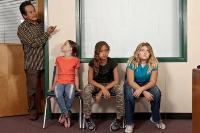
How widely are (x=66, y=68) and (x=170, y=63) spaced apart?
1.30 meters

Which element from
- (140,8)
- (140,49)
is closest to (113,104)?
(140,49)

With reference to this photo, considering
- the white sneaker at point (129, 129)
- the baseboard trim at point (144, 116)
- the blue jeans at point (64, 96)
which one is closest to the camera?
the white sneaker at point (129, 129)

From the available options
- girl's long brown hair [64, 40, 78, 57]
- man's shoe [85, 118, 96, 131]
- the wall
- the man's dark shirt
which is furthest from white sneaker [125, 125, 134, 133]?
the wall

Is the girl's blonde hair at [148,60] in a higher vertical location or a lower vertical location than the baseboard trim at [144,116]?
higher

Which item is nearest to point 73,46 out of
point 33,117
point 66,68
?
point 66,68

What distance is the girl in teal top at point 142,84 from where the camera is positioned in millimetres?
3682

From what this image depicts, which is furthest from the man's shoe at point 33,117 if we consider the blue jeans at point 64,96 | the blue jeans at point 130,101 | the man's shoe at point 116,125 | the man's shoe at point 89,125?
the blue jeans at point 130,101

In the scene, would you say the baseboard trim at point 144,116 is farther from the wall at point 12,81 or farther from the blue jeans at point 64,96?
the wall at point 12,81

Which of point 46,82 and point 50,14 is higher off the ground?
point 50,14

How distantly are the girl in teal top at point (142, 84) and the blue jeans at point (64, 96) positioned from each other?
633 mm

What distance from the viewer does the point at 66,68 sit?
4.12 meters

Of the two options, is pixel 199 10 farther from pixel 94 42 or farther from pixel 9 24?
pixel 9 24

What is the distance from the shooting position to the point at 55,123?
4.14 m

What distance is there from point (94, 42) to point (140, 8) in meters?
0.73
